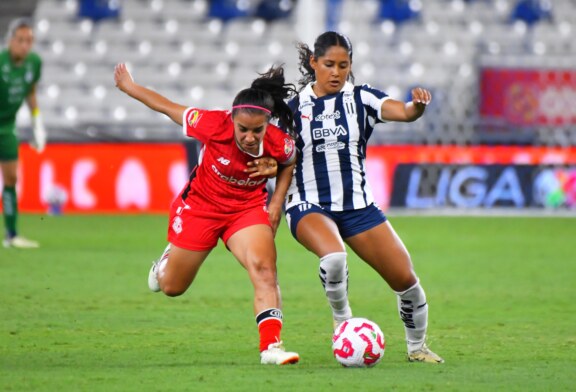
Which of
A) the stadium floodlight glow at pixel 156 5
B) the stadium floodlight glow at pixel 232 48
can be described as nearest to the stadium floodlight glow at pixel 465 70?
the stadium floodlight glow at pixel 232 48

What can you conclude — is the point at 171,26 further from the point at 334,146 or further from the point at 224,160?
the point at 224,160

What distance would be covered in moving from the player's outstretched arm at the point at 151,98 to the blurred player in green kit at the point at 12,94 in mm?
6295

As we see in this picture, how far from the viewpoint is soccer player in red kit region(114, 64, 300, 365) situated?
6777mm

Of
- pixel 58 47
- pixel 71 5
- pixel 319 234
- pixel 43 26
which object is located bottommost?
pixel 319 234

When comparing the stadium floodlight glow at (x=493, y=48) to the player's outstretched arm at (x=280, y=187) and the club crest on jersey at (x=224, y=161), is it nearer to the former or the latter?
the player's outstretched arm at (x=280, y=187)

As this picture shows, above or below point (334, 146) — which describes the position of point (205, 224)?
below

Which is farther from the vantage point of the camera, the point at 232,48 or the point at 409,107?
the point at 232,48

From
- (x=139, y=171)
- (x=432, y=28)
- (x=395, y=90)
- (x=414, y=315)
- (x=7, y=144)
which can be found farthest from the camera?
(x=432, y=28)

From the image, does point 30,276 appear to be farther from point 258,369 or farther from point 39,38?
point 39,38

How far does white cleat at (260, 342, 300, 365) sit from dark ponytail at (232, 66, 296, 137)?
1312mm

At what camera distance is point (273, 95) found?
7070mm

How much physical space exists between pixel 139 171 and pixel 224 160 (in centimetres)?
1289

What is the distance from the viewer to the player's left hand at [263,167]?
6.95 m

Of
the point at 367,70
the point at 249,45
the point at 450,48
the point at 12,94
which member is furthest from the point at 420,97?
the point at 450,48
